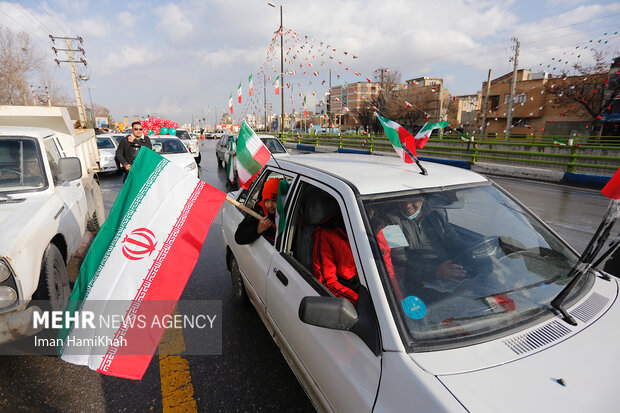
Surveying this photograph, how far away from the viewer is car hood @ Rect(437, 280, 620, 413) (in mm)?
1118

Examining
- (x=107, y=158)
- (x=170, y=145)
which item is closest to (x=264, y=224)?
(x=170, y=145)

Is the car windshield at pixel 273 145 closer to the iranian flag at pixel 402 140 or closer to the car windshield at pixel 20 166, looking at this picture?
the car windshield at pixel 20 166

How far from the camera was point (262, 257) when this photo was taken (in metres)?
2.64

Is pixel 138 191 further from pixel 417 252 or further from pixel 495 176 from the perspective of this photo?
pixel 495 176

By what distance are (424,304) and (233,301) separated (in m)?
2.62

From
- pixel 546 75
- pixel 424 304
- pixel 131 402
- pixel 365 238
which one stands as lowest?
pixel 131 402

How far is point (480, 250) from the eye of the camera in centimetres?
193

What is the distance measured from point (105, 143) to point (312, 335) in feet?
51.5

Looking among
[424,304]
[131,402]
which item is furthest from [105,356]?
[424,304]

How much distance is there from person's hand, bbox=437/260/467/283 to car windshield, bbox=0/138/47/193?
391 cm

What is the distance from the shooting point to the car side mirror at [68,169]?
139 inches

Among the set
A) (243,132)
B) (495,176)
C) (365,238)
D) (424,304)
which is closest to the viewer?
(424,304)

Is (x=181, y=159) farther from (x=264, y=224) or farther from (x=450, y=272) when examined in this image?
(x=450, y=272)

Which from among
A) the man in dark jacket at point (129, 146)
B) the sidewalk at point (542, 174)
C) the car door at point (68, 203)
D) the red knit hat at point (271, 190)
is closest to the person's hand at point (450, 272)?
the red knit hat at point (271, 190)
